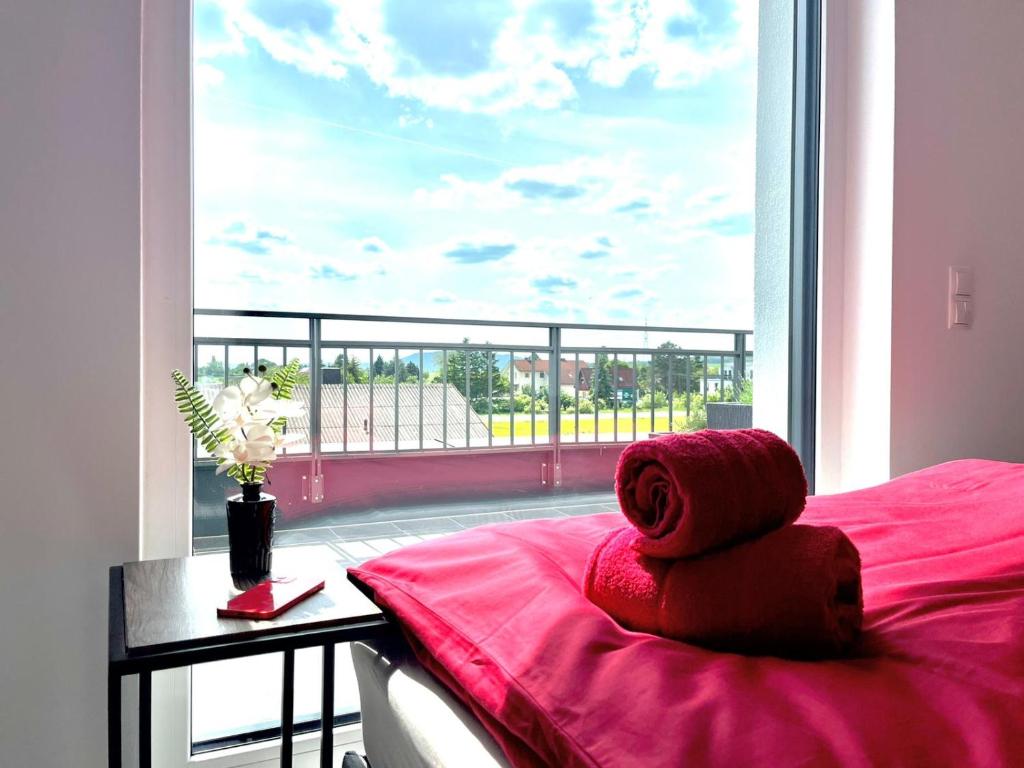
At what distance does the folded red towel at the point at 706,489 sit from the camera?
72cm

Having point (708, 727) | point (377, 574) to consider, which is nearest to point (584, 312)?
point (377, 574)

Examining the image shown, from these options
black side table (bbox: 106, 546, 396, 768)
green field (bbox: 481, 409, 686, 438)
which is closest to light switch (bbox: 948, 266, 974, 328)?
green field (bbox: 481, 409, 686, 438)

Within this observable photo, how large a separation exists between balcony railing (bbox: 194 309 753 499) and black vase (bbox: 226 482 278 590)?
23.7 inches

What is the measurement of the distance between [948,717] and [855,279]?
1649mm

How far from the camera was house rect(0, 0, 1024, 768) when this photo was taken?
4.11 ft

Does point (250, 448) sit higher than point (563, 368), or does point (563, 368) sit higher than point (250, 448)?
point (563, 368)

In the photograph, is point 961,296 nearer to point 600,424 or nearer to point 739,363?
point 739,363

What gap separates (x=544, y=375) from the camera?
252 centimetres

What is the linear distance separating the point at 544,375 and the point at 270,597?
1.57 metres

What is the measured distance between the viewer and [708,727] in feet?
1.82

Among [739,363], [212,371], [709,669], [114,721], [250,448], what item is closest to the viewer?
[709,669]

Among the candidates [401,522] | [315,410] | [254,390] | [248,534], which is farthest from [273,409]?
[401,522]

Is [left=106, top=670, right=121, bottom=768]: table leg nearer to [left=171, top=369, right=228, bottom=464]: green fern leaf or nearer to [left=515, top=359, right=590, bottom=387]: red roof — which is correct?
[left=171, top=369, right=228, bottom=464]: green fern leaf

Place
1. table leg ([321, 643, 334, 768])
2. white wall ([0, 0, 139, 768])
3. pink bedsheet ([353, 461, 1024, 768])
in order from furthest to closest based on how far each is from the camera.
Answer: white wall ([0, 0, 139, 768]) < table leg ([321, 643, 334, 768]) < pink bedsheet ([353, 461, 1024, 768])
